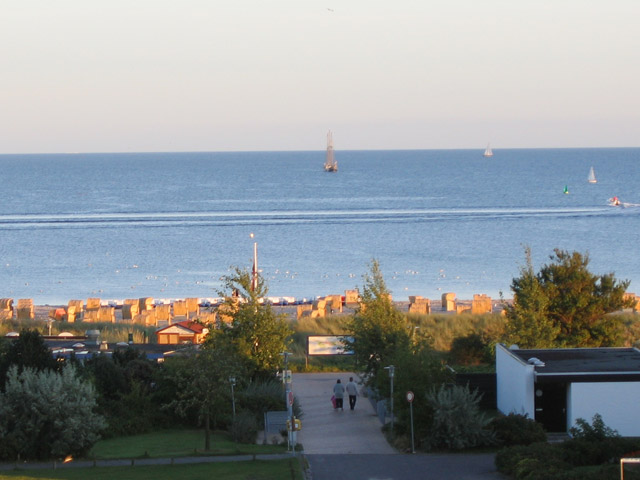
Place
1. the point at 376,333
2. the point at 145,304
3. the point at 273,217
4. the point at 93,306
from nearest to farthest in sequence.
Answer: the point at 376,333, the point at 145,304, the point at 93,306, the point at 273,217

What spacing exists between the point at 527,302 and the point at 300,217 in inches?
2392

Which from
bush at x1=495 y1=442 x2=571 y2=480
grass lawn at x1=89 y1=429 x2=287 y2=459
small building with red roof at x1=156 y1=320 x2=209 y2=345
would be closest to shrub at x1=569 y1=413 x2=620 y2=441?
bush at x1=495 y1=442 x2=571 y2=480

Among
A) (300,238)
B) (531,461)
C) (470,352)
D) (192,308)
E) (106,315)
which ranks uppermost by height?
(300,238)

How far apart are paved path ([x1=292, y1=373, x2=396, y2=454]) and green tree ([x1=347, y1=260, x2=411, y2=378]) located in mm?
1034

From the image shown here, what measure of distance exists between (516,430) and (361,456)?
2925 millimetres

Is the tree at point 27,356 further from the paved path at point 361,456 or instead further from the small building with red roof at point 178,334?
the small building with red roof at point 178,334

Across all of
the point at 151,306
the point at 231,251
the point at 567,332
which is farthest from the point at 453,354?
the point at 231,251

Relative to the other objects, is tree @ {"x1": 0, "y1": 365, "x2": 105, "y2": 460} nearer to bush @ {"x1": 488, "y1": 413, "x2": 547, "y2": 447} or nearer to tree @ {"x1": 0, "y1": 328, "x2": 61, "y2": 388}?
tree @ {"x1": 0, "y1": 328, "x2": 61, "y2": 388}

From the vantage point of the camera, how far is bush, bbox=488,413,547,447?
57.7 ft

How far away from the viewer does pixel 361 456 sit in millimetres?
17469

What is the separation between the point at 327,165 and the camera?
183 metres

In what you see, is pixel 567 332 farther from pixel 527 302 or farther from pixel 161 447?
pixel 161 447

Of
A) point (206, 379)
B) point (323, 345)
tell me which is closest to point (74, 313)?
point (323, 345)

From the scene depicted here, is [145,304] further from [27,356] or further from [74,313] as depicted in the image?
[27,356]
